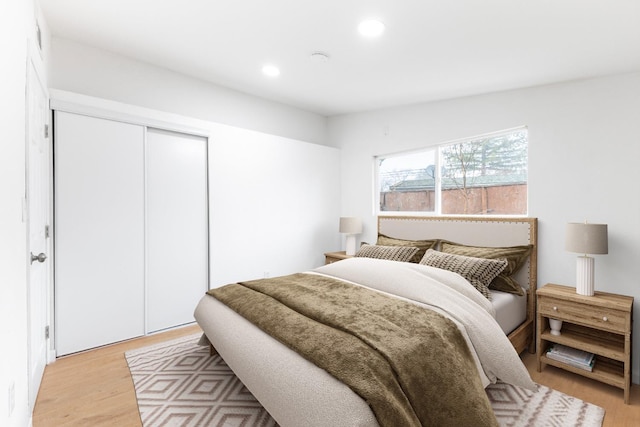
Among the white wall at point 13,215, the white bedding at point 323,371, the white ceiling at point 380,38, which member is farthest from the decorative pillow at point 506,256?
the white wall at point 13,215

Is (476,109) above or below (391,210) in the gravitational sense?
above

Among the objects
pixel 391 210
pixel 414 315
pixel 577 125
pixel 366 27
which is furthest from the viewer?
pixel 391 210

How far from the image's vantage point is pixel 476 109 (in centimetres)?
339

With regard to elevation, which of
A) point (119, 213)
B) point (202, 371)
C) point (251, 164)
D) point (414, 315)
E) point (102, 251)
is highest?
point (251, 164)

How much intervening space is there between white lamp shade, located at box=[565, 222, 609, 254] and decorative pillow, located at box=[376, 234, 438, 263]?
49.1 inches

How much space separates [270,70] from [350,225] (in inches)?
83.6

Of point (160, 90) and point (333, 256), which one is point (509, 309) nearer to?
point (333, 256)

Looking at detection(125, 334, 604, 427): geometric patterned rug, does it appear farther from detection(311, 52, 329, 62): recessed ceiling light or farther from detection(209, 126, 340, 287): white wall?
detection(311, 52, 329, 62): recessed ceiling light

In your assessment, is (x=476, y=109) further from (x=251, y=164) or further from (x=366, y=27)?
(x=251, y=164)

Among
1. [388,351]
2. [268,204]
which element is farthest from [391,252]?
[388,351]

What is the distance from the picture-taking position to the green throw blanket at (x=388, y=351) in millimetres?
1357

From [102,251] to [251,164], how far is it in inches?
67.0

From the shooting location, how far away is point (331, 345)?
5.11 ft

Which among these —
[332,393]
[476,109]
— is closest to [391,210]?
[476,109]
